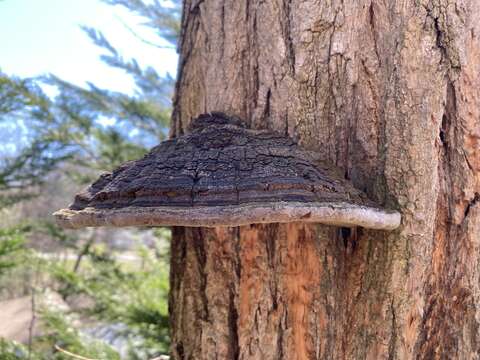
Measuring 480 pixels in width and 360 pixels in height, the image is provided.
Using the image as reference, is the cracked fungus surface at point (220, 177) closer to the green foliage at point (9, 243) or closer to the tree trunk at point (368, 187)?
the tree trunk at point (368, 187)

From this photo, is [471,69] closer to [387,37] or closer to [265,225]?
[387,37]

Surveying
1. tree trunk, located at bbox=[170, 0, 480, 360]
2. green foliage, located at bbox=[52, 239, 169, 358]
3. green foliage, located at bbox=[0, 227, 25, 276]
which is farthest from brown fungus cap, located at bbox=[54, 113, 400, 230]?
green foliage, located at bbox=[0, 227, 25, 276]

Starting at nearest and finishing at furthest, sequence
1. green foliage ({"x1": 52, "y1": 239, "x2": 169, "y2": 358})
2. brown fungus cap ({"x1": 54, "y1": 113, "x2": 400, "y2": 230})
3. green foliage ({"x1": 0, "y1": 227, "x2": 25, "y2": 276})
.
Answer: brown fungus cap ({"x1": 54, "y1": 113, "x2": 400, "y2": 230})
green foliage ({"x1": 0, "y1": 227, "x2": 25, "y2": 276})
green foliage ({"x1": 52, "y1": 239, "x2": 169, "y2": 358})

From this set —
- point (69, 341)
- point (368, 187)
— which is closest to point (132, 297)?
point (69, 341)

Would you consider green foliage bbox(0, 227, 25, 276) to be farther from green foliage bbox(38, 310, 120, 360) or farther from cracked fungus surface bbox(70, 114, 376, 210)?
cracked fungus surface bbox(70, 114, 376, 210)

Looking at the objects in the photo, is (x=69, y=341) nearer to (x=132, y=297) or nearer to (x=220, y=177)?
(x=132, y=297)

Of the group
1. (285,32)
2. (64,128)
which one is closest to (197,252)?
(285,32)

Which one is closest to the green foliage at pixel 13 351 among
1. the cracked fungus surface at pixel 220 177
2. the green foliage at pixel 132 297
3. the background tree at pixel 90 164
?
the background tree at pixel 90 164
